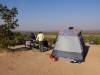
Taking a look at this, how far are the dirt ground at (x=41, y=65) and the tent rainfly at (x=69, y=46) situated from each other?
53cm

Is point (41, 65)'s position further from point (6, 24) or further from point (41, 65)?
point (6, 24)

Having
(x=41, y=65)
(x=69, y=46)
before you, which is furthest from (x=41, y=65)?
(x=69, y=46)

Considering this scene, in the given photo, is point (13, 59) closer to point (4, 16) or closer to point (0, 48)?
point (0, 48)

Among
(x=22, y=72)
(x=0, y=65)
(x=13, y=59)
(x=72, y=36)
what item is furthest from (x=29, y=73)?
(x=72, y=36)

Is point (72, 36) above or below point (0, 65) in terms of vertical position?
above

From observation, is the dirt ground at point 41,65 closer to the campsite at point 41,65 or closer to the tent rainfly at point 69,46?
the campsite at point 41,65

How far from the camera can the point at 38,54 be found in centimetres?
1694

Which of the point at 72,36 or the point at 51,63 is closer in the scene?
the point at 51,63

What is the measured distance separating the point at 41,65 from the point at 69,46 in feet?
8.87

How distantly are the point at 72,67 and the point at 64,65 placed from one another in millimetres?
631

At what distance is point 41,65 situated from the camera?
13.8 meters

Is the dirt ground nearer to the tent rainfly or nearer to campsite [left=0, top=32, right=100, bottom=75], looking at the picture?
campsite [left=0, top=32, right=100, bottom=75]

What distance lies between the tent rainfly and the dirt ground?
0.53 metres

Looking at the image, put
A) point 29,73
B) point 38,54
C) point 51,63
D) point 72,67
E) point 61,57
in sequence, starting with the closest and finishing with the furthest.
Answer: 1. point 29,73
2. point 72,67
3. point 51,63
4. point 61,57
5. point 38,54
